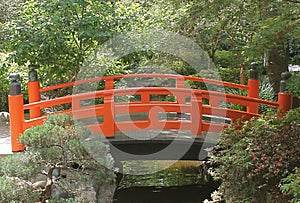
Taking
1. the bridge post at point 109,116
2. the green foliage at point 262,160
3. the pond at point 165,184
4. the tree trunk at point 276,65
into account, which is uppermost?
the tree trunk at point 276,65

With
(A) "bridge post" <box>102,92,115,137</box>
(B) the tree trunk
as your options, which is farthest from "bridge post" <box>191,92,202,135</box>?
(B) the tree trunk

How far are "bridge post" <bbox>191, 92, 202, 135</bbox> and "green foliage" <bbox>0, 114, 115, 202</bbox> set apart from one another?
5.29 ft

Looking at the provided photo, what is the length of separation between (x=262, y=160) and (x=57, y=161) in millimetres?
2069

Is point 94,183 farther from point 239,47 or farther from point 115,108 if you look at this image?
point 239,47

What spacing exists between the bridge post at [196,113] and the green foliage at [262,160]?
0.81 m

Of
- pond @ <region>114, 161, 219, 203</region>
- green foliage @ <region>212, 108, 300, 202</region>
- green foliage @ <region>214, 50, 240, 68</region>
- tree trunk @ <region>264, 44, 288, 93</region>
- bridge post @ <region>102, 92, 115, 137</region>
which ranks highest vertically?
green foliage @ <region>214, 50, 240, 68</region>

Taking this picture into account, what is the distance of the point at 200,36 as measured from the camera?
8.66m

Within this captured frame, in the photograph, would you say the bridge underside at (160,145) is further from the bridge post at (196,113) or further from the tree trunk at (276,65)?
the tree trunk at (276,65)

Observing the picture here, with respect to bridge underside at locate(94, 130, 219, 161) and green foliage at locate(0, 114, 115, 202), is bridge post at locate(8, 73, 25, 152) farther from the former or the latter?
bridge underside at locate(94, 130, 219, 161)

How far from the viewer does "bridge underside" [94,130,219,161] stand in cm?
558

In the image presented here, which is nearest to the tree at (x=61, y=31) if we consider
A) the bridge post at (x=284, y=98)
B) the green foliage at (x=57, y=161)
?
the green foliage at (x=57, y=161)

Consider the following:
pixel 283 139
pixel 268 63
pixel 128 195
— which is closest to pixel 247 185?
pixel 283 139

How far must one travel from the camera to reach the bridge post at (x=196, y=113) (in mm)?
5438

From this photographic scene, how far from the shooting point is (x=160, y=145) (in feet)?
18.8
